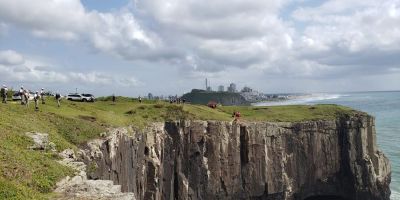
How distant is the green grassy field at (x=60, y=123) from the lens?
894 inches

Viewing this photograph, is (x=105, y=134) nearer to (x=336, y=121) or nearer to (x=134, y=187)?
(x=134, y=187)

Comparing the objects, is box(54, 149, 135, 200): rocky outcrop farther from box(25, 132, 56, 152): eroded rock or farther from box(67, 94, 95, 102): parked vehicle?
box(67, 94, 95, 102): parked vehicle

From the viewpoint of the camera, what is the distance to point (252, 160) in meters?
68.6

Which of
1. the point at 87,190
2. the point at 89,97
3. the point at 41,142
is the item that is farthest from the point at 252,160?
the point at 87,190

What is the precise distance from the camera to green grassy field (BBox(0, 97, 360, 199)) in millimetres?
22703

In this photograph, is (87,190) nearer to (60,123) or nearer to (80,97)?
(60,123)

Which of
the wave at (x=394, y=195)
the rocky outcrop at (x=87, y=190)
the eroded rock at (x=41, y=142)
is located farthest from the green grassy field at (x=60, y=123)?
the wave at (x=394, y=195)

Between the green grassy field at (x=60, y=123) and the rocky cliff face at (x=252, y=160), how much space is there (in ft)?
8.54

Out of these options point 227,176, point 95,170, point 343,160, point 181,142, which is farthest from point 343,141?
point 95,170

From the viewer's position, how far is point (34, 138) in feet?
103

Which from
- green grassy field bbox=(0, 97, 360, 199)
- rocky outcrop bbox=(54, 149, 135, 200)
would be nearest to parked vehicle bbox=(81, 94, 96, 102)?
green grassy field bbox=(0, 97, 360, 199)

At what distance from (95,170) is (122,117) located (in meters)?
21.1

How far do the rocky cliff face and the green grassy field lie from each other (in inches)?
102

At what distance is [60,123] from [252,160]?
34.6 metres
